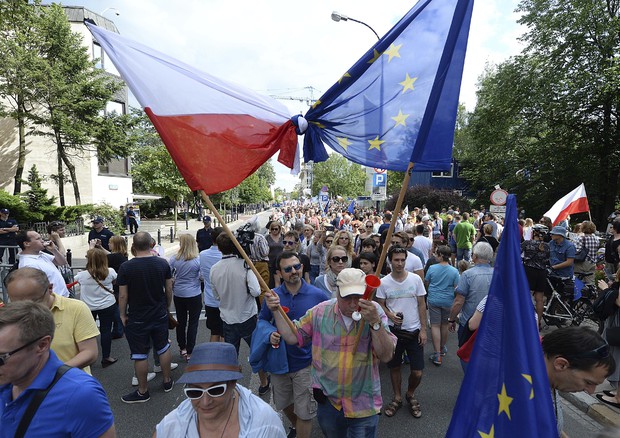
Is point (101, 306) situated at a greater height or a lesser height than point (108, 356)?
greater

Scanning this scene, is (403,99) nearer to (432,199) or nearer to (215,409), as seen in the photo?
(215,409)

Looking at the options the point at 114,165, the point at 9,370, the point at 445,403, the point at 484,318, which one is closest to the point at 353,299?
the point at 484,318

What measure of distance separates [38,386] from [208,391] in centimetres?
82

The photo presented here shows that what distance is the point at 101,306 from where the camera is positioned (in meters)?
5.35

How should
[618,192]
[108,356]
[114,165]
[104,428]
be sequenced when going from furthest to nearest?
[114,165] → [618,192] → [108,356] → [104,428]

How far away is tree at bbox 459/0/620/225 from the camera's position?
20.5 m

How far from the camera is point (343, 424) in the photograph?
274 cm

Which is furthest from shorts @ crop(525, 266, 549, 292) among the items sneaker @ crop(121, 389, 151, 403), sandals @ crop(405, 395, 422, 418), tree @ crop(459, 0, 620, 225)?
tree @ crop(459, 0, 620, 225)

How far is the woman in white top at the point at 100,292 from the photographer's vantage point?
530 centimetres

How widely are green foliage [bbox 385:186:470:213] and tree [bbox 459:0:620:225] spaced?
815 cm

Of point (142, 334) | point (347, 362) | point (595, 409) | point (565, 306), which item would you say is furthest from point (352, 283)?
point (565, 306)

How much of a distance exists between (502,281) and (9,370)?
93.3 inches

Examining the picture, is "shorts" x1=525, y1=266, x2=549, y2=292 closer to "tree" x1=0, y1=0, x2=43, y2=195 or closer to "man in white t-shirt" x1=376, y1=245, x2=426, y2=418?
"man in white t-shirt" x1=376, y1=245, x2=426, y2=418

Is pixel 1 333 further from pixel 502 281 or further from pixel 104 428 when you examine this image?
pixel 502 281
